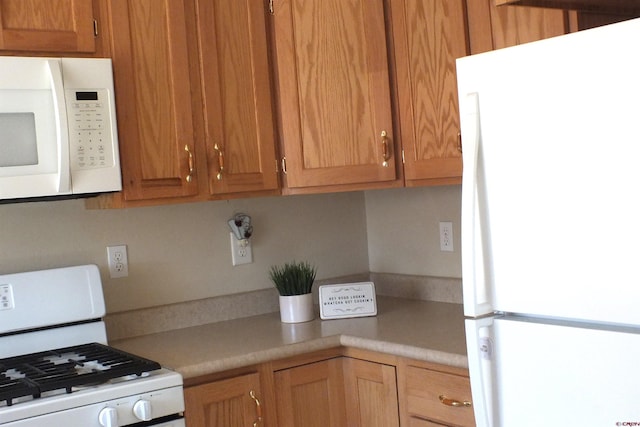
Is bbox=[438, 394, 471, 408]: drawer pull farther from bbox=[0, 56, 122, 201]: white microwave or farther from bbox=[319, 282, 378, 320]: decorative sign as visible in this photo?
bbox=[0, 56, 122, 201]: white microwave

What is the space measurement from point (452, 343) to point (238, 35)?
4.01ft

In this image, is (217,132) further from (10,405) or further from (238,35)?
(10,405)

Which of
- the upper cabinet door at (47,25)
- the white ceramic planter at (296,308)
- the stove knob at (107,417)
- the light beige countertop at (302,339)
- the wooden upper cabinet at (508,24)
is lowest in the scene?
the stove knob at (107,417)

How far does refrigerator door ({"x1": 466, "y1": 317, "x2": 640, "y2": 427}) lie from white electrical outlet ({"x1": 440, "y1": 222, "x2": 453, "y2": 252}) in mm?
1141

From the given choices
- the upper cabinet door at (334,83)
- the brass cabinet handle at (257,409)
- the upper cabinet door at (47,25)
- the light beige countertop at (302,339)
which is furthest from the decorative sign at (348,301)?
the upper cabinet door at (47,25)

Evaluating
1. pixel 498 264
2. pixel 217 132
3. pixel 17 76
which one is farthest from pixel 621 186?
pixel 17 76

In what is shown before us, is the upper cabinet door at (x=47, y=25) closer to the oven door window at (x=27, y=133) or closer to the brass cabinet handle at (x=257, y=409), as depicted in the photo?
the oven door window at (x=27, y=133)

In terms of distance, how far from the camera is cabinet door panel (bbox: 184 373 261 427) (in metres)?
2.32

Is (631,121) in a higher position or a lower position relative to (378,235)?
higher

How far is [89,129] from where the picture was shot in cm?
240

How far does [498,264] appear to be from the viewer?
1.84 meters

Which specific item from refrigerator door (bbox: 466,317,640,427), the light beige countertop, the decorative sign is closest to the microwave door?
the light beige countertop

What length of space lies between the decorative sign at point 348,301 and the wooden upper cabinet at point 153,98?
2.04 feet

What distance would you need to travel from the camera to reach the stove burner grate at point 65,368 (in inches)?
81.7
